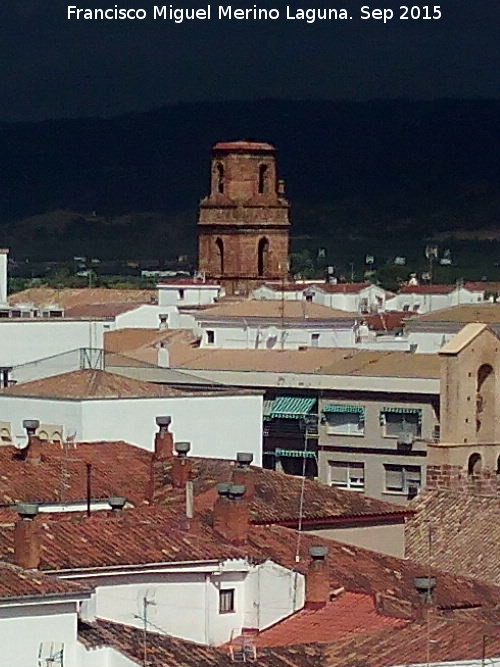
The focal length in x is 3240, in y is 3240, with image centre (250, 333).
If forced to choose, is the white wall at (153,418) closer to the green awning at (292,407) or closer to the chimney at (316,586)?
the green awning at (292,407)

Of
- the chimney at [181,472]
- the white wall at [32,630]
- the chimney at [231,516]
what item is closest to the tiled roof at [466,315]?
the chimney at [181,472]

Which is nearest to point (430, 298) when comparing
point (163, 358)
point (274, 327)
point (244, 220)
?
point (244, 220)

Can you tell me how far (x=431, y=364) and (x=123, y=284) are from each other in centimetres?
8770

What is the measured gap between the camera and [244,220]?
401 ft

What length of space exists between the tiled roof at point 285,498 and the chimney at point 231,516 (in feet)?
7.94

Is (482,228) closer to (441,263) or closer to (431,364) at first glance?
(441,263)

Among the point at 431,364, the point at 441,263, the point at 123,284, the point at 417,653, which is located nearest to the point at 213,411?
the point at 431,364

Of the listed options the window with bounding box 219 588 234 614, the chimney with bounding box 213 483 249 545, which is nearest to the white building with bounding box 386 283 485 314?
the chimney with bounding box 213 483 249 545

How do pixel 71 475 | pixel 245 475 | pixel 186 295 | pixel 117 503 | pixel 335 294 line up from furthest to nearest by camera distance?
pixel 335 294
pixel 186 295
pixel 71 475
pixel 245 475
pixel 117 503

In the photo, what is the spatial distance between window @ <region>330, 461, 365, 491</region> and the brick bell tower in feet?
172

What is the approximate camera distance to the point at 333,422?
6262 centimetres

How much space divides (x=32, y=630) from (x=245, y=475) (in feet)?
32.8

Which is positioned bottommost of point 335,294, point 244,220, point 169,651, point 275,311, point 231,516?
point 169,651

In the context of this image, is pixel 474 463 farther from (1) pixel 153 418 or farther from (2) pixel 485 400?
(1) pixel 153 418
